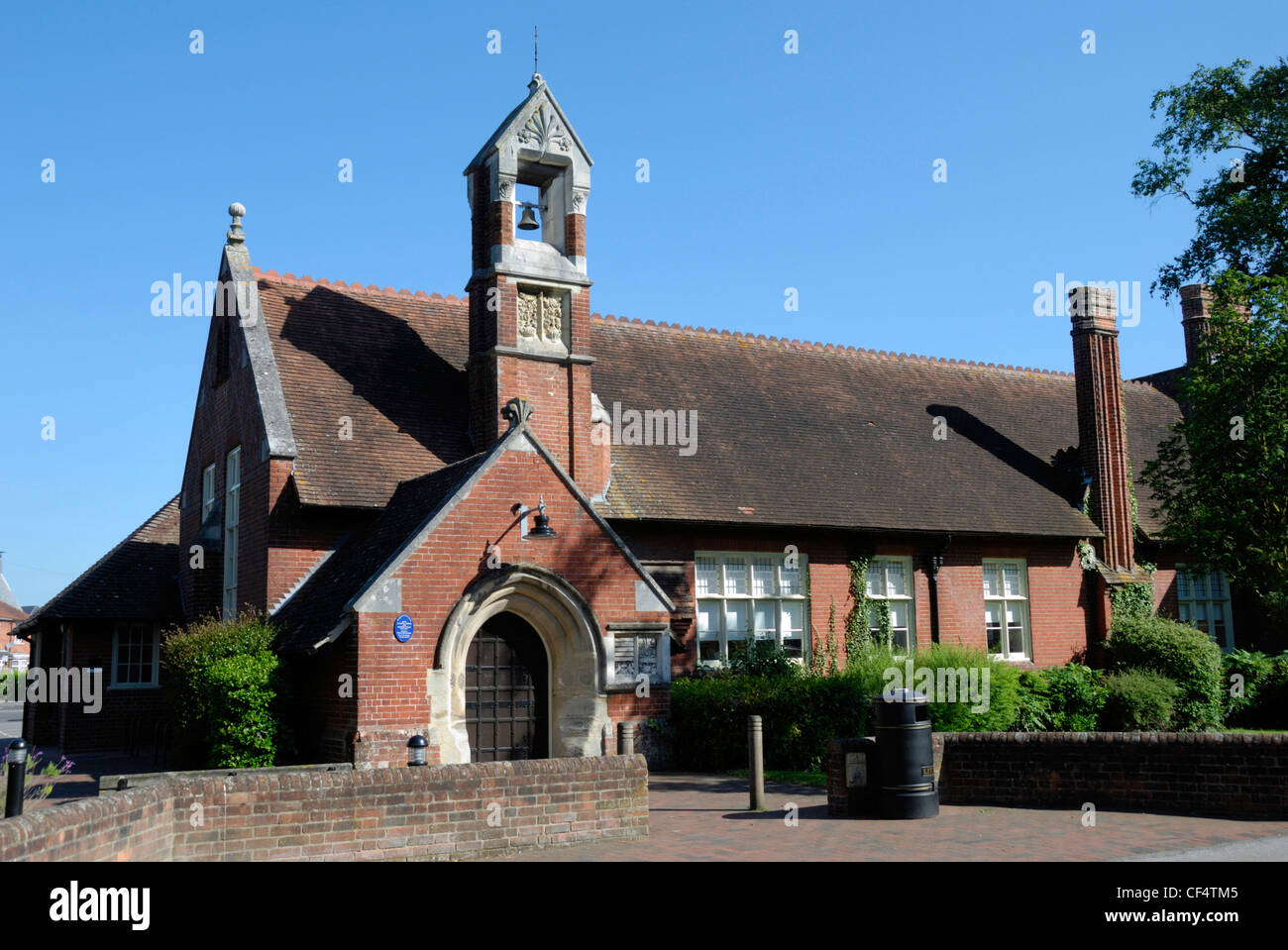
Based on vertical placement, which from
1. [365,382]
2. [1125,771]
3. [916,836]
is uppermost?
[365,382]

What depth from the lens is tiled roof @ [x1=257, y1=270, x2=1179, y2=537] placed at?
19.6m

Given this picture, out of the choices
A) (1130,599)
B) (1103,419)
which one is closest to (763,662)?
(1130,599)

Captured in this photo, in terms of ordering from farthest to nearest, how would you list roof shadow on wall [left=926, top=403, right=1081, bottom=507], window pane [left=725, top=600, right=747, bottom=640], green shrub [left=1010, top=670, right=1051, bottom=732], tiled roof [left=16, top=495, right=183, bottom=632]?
roof shadow on wall [left=926, top=403, right=1081, bottom=507], tiled roof [left=16, top=495, right=183, bottom=632], window pane [left=725, top=600, right=747, bottom=640], green shrub [left=1010, top=670, right=1051, bottom=732]

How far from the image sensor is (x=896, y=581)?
23047 millimetres

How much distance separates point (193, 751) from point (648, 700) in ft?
21.2

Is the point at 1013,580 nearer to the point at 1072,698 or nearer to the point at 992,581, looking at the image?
the point at 992,581

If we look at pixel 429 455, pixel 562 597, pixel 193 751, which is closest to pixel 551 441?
pixel 429 455

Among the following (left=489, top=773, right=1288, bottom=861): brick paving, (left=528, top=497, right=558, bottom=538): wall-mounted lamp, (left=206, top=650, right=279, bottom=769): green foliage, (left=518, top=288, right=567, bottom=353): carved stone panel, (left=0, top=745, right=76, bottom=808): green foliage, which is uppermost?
(left=518, top=288, right=567, bottom=353): carved stone panel


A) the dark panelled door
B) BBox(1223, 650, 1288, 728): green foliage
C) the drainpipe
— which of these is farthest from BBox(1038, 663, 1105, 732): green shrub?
the dark panelled door

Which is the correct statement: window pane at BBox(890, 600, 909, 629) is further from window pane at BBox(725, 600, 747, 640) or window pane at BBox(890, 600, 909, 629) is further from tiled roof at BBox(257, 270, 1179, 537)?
window pane at BBox(725, 600, 747, 640)

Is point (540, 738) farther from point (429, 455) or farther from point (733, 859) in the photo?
point (733, 859)

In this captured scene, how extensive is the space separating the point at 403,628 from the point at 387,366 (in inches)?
295

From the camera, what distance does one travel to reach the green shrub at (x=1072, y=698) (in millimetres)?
19906

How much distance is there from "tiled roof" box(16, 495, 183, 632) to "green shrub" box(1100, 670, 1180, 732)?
1829 centimetres
